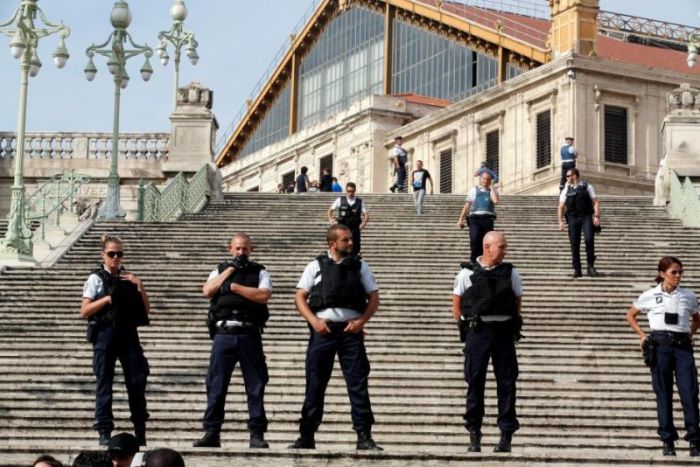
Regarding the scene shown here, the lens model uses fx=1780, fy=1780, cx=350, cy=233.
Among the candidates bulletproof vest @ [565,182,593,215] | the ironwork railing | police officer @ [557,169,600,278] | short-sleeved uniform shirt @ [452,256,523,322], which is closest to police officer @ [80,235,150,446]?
short-sleeved uniform shirt @ [452,256,523,322]

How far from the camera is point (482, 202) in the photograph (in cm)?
2180

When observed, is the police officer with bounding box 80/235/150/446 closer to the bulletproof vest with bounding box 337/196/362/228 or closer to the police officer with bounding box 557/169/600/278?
the bulletproof vest with bounding box 337/196/362/228

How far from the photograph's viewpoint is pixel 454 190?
48406 millimetres

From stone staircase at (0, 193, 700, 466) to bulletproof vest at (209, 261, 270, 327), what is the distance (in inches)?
41.4

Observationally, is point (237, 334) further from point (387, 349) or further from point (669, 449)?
point (387, 349)

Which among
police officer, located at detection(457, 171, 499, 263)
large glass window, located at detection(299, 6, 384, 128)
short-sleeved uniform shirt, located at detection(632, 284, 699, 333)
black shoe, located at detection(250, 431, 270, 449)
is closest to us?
black shoe, located at detection(250, 431, 270, 449)

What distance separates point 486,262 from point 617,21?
5019 centimetres

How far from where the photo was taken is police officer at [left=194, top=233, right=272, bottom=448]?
42.8 feet

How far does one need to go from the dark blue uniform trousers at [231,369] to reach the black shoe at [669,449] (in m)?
3.02

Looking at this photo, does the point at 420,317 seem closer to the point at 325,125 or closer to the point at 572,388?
the point at 572,388

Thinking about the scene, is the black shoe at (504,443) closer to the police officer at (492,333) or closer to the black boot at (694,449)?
the police officer at (492,333)

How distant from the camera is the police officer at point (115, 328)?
527 inches

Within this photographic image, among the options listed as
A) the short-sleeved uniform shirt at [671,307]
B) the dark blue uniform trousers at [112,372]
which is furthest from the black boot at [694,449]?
the dark blue uniform trousers at [112,372]

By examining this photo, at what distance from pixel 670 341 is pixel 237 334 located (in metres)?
3.37
